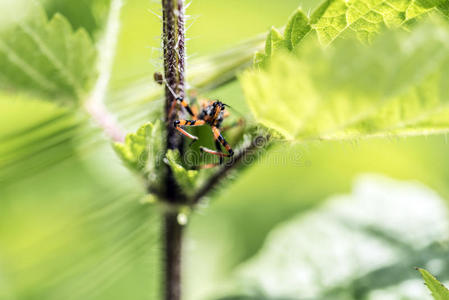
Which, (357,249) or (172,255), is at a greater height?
(172,255)

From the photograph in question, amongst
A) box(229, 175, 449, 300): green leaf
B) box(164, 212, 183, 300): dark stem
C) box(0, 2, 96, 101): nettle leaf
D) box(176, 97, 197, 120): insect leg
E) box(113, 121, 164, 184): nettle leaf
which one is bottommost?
box(229, 175, 449, 300): green leaf

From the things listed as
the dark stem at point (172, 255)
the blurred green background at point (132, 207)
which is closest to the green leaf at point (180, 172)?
the dark stem at point (172, 255)

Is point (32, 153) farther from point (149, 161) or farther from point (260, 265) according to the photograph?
point (260, 265)

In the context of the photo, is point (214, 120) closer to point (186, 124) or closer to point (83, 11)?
point (186, 124)

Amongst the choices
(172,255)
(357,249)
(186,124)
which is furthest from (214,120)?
(357,249)

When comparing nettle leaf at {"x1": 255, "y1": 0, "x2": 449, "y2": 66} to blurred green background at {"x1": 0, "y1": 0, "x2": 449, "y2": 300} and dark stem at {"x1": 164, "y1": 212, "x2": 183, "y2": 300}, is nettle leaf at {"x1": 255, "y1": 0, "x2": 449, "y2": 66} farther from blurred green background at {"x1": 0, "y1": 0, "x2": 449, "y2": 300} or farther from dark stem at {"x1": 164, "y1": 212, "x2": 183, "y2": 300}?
blurred green background at {"x1": 0, "y1": 0, "x2": 449, "y2": 300}

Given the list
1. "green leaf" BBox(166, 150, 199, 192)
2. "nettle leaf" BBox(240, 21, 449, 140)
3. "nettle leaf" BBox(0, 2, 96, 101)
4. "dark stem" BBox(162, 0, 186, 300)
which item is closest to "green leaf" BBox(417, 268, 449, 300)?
"nettle leaf" BBox(240, 21, 449, 140)
